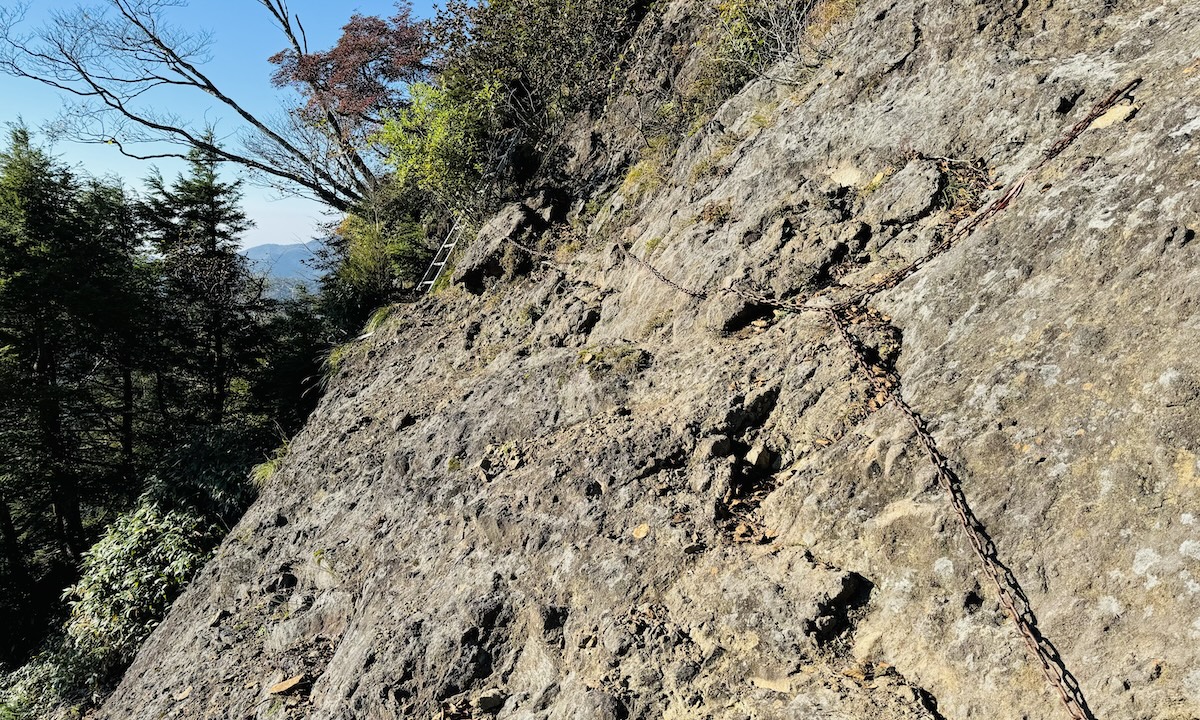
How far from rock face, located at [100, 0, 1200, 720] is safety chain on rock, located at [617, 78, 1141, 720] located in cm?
4

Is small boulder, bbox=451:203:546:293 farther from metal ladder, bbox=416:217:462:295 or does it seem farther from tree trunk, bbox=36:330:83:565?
tree trunk, bbox=36:330:83:565

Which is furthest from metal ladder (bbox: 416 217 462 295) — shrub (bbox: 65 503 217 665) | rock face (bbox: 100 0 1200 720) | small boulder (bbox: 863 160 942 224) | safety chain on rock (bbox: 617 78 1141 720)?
small boulder (bbox: 863 160 942 224)

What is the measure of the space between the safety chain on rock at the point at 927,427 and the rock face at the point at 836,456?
0.13 feet

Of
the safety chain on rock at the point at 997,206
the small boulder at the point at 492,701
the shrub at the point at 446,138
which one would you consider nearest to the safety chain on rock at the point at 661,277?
the safety chain on rock at the point at 997,206

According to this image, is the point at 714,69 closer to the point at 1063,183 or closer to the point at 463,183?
Result: the point at 463,183

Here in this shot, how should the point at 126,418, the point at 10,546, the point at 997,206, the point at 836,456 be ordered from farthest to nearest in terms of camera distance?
the point at 126,418 → the point at 10,546 → the point at 997,206 → the point at 836,456

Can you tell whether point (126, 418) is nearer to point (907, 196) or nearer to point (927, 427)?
point (907, 196)

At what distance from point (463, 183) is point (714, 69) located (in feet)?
13.6

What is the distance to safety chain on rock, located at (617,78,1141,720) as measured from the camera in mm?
2123

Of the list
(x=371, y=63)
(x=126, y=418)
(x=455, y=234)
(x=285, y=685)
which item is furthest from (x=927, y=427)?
(x=126, y=418)

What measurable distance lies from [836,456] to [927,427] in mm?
476

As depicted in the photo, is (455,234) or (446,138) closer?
(446,138)

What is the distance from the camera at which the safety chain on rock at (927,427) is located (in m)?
2.12

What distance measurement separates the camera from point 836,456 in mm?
3270
